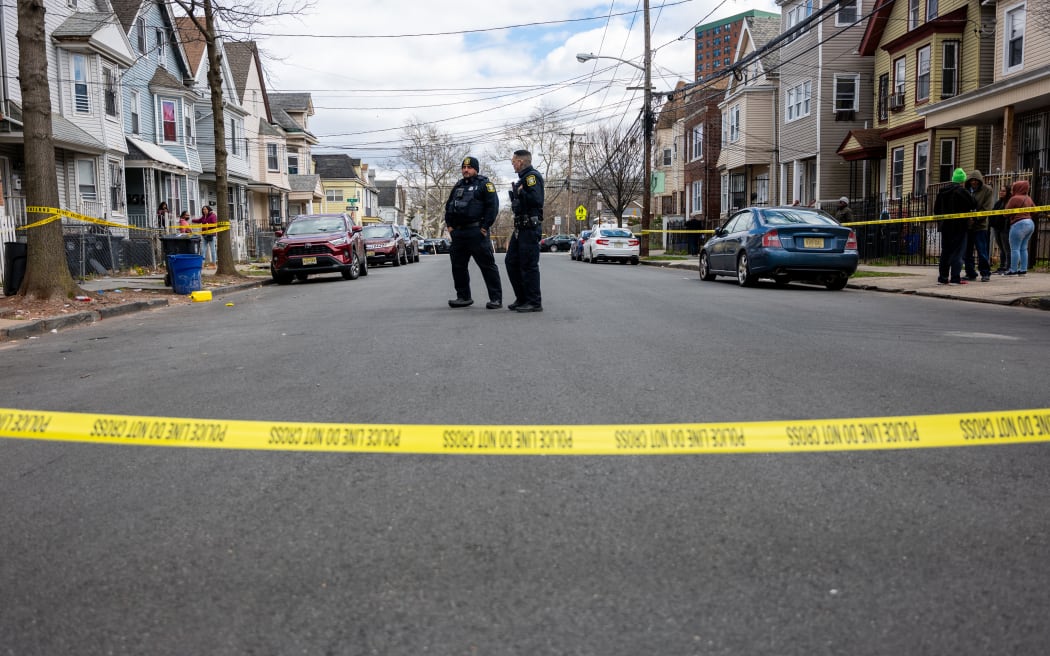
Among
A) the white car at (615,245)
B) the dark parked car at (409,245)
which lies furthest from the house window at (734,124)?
the dark parked car at (409,245)

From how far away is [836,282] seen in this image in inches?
601

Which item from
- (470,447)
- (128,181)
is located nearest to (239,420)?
(470,447)

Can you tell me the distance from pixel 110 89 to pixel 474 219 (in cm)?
2351

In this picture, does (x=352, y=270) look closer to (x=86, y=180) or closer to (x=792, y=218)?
(x=792, y=218)

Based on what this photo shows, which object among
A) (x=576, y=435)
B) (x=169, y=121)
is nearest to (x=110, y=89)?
(x=169, y=121)

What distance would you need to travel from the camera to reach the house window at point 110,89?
28562 millimetres

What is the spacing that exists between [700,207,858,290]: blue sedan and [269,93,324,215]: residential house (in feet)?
A: 146

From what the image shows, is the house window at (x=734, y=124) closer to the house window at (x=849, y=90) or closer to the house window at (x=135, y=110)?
the house window at (x=849, y=90)

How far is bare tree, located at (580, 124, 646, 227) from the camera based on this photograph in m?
54.0

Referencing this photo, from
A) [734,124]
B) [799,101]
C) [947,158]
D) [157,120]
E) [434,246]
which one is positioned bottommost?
[434,246]

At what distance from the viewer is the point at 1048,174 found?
19.0 meters

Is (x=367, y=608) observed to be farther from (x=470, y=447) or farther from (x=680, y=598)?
(x=470, y=447)

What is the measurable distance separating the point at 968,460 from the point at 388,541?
8.65 ft

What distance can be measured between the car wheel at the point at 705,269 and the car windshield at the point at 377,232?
48.1 feet
